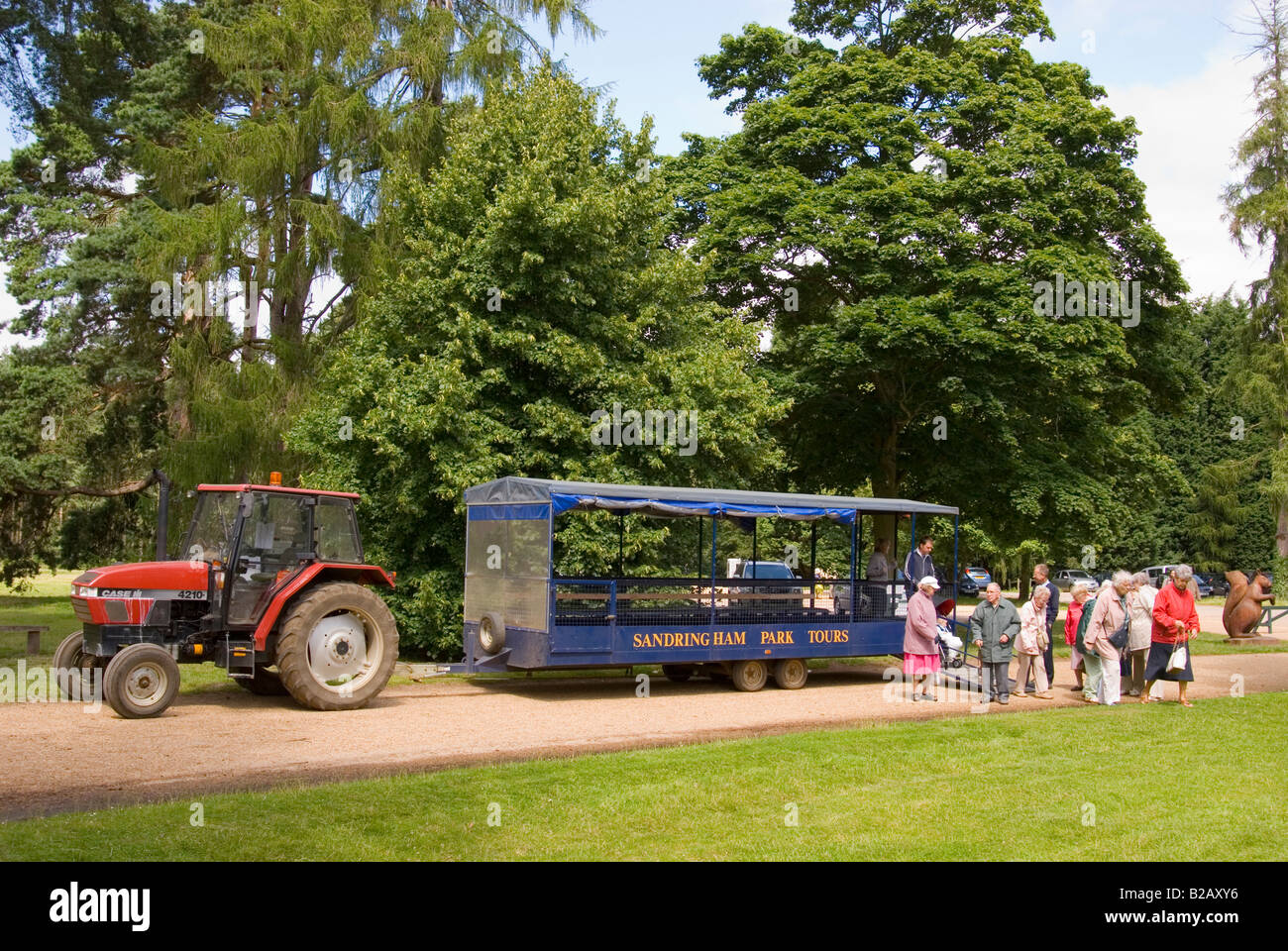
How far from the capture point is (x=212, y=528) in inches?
545

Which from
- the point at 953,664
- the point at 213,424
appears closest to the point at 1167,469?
the point at 953,664

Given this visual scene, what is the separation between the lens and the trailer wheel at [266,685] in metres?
14.7

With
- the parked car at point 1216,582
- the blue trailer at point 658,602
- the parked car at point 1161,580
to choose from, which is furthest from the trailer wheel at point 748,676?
the parked car at point 1216,582

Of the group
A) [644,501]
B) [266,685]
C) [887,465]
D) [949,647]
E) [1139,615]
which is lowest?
[266,685]

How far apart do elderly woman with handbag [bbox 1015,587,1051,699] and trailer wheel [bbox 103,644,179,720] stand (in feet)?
37.4

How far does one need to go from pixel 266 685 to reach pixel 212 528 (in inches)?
90.7

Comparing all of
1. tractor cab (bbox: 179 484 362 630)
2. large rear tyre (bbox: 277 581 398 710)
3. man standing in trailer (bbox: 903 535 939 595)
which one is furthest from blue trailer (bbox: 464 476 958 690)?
tractor cab (bbox: 179 484 362 630)

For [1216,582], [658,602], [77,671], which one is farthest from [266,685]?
[1216,582]

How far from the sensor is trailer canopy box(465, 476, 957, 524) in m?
16.0

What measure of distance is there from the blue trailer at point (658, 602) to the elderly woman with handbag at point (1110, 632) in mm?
3477

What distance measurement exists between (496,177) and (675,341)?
4.61 meters

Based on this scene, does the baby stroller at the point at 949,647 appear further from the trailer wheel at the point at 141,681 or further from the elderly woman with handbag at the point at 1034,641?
the trailer wheel at the point at 141,681

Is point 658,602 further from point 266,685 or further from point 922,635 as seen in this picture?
point 266,685

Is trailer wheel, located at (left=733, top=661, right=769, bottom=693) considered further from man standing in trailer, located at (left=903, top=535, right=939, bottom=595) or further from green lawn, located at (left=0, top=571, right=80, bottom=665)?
green lawn, located at (left=0, top=571, right=80, bottom=665)
